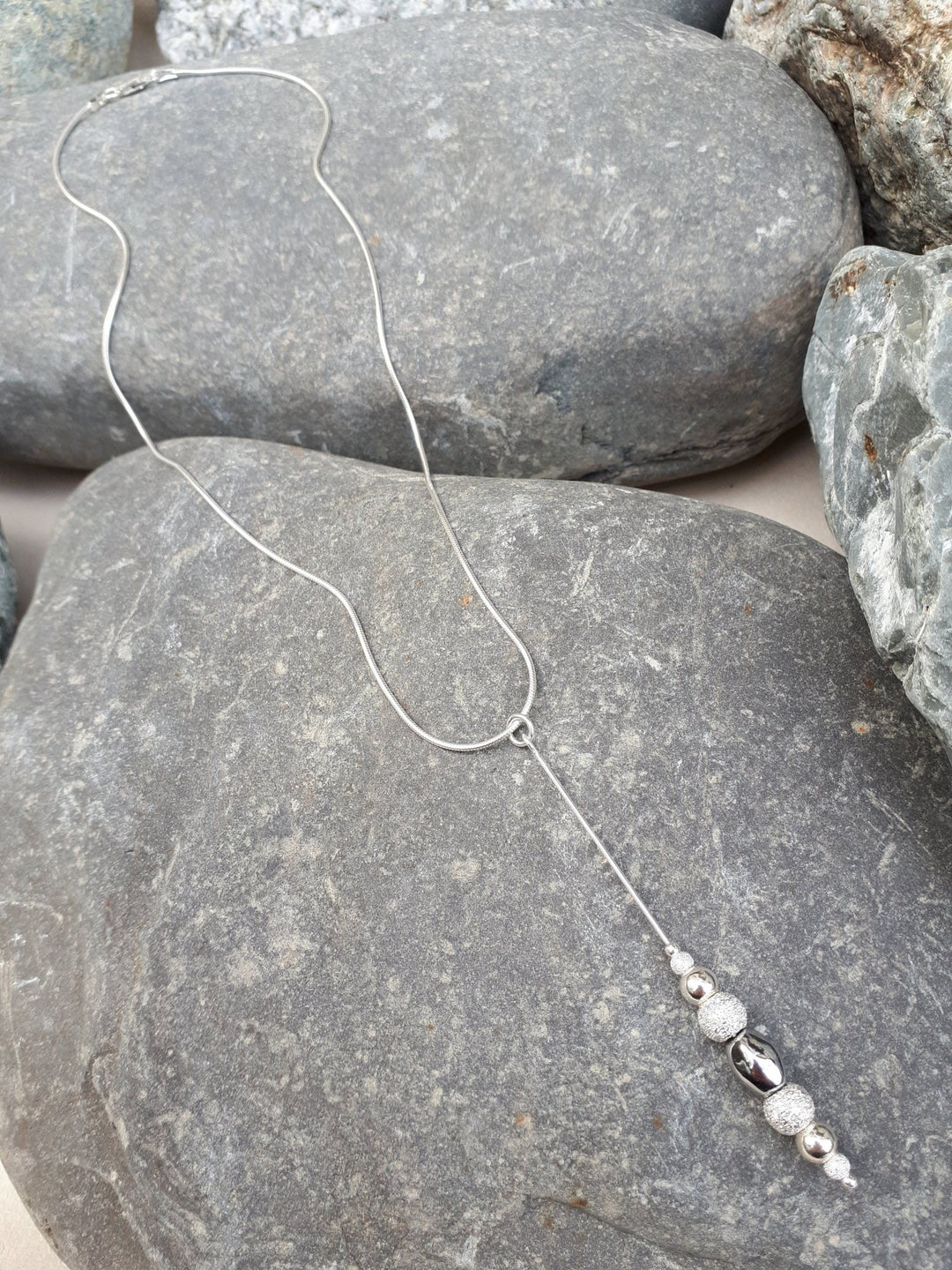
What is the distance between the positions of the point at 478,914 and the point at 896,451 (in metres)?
0.85

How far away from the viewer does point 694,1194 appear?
3.88 feet

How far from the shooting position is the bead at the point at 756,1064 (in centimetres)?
119

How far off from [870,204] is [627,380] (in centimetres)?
66

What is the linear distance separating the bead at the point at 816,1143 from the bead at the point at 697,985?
0.60 feet

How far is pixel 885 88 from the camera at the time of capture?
1.82 m

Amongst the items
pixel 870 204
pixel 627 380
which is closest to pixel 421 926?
pixel 627 380

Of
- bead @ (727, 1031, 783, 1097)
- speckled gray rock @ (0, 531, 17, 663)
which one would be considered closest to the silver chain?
bead @ (727, 1031, 783, 1097)

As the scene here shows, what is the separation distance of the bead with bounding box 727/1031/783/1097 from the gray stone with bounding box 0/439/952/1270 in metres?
0.04

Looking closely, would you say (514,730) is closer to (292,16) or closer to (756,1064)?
(756,1064)

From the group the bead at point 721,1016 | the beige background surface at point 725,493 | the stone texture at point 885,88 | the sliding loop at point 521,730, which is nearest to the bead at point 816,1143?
the bead at point 721,1016

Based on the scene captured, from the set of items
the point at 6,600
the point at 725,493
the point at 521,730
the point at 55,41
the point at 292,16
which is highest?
the point at 292,16

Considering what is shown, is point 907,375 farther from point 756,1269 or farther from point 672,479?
point 756,1269

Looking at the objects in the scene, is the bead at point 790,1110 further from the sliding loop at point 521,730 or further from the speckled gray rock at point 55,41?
the speckled gray rock at point 55,41

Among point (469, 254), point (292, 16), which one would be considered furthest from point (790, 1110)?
point (292, 16)
